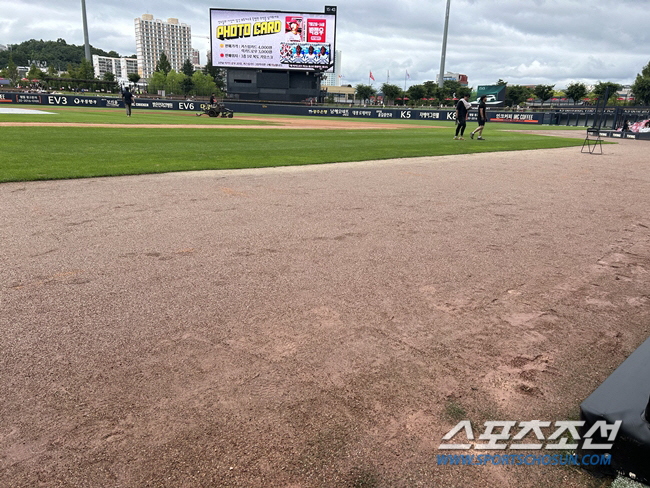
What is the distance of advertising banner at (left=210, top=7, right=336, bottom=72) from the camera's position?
5856 centimetres

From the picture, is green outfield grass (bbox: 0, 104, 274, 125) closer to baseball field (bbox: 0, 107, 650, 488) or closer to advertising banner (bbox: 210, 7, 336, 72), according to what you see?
baseball field (bbox: 0, 107, 650, 488)

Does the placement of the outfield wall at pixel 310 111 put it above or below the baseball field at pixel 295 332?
above

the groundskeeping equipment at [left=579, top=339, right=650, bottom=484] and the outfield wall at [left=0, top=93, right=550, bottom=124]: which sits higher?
the outfield wall at [left=0, top=93, right=550, bottom=124]

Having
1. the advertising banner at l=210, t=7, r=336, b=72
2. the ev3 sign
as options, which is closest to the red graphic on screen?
the advertising banner at l=210, t=7, r=336, b=72

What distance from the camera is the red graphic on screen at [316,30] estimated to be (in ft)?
190

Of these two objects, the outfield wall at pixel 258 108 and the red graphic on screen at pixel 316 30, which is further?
the red graphic on screen at pixel 316 30

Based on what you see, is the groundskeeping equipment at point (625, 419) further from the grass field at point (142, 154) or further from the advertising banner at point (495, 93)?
the advertising banner at point (495, 93)

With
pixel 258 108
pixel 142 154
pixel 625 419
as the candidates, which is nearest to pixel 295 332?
pixel 625 419

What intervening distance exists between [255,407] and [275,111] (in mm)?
51618

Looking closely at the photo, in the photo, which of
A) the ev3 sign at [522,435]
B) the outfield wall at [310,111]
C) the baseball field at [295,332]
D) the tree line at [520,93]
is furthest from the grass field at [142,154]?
the tree line at [520,93]

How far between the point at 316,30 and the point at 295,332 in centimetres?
6257

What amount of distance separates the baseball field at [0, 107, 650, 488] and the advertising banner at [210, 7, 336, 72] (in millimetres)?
58564

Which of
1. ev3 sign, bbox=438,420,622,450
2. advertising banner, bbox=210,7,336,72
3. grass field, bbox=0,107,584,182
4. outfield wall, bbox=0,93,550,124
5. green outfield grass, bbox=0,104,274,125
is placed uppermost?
advertising banner, bbox=210,7,336,72

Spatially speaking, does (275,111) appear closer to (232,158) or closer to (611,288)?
(232,158)
